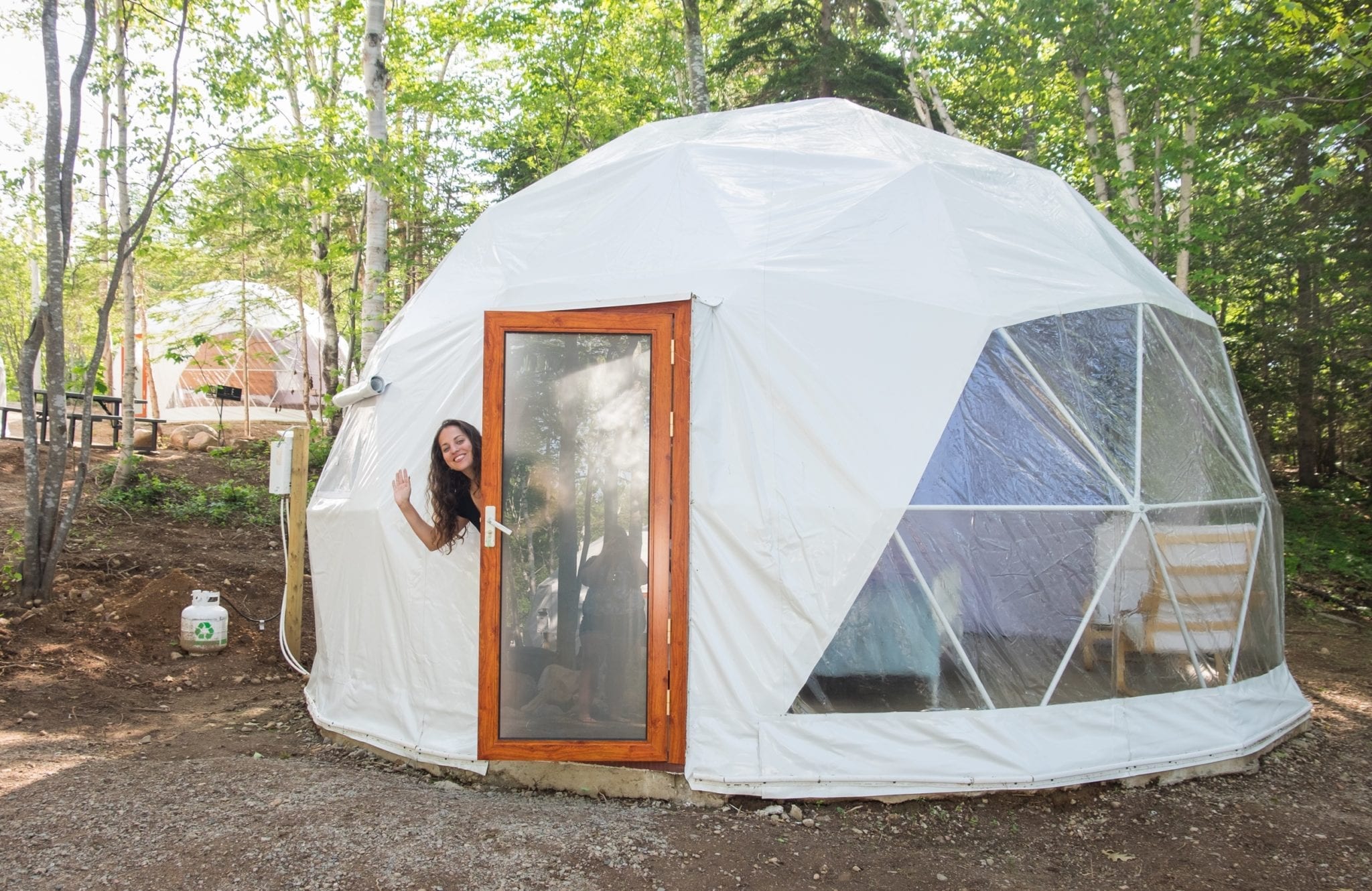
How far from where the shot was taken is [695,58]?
1061cm

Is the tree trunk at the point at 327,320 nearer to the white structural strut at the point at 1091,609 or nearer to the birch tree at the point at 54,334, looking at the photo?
the birch tree at the point at 54,334

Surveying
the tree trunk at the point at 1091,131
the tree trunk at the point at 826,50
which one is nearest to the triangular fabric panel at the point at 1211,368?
the tree trunk at the point at 1091,131

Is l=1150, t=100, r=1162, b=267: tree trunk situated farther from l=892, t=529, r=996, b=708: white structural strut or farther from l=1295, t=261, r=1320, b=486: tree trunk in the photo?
l=892, t=529, r=996, b=708: white structural strut

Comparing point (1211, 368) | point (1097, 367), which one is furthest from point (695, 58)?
point (1097, 367)

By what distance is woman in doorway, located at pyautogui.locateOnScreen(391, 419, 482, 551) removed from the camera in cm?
445

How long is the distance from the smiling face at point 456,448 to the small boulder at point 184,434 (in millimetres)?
12298

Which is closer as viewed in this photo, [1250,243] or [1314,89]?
[1314,89]

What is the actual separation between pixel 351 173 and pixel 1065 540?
24.0 ft

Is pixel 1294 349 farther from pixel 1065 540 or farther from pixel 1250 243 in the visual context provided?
pixel 1065 540

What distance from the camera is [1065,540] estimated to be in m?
4.37

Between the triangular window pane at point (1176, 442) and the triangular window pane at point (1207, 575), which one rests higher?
the triangular window pane at point (1176, 442)

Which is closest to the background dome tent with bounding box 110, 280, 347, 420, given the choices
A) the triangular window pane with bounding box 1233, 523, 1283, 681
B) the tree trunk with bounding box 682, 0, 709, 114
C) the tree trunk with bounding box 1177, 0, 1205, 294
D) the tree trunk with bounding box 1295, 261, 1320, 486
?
the tree trunk with bounding box 682, 0, 709, 114

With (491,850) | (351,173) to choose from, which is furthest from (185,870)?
(351,173)

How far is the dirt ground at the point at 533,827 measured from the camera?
3398mm
